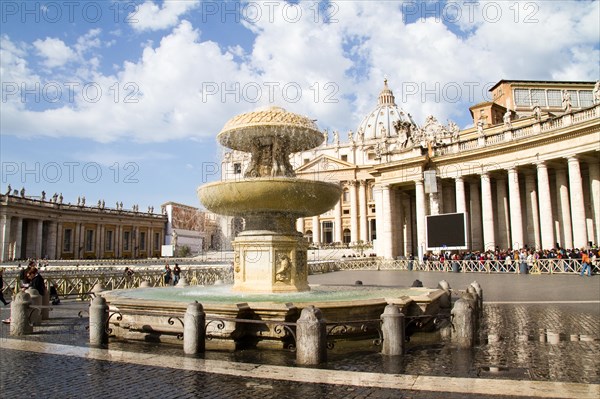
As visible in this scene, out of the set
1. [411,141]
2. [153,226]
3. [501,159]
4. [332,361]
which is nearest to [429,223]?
[501,159]

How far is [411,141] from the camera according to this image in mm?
43844

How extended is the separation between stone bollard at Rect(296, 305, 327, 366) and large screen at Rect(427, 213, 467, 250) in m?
25.1

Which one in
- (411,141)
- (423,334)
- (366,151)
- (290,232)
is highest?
(366,151)

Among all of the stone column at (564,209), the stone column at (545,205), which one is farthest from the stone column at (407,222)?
the stone column at (545,205)

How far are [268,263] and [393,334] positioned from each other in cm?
437

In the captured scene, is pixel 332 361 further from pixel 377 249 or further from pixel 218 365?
pixel 377 249

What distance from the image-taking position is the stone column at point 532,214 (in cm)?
3559

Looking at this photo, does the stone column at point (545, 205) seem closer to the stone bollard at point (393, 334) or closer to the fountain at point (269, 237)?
the fountain at point (269, 237)

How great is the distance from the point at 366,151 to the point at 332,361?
96.7 meters

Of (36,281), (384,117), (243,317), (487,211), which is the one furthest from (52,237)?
(384,117)

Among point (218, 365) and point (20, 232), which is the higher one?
point (20, 232)

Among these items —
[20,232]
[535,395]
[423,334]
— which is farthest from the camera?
[20,232]

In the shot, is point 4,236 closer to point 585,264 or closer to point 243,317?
point 585,264

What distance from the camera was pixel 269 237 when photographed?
11562mm
